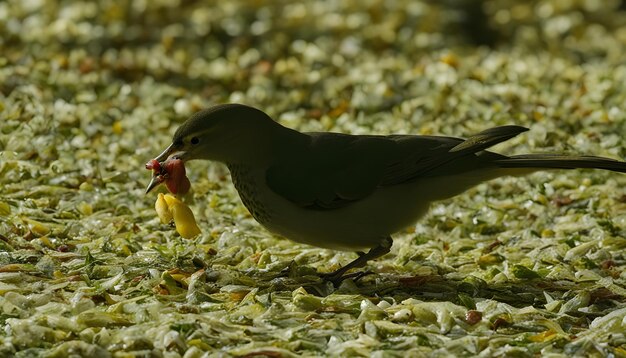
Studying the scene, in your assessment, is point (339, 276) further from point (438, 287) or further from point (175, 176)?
point (175, 176)

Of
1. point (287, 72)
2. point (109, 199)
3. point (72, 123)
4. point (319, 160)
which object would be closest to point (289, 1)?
point (287, 72)

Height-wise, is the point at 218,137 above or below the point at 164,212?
above

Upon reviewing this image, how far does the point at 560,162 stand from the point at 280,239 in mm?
1382

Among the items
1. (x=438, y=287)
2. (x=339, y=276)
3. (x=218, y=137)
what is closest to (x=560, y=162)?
(x=438, y=287)

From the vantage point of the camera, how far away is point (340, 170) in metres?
4.21

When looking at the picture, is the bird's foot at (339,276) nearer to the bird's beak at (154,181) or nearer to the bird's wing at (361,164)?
the bird's wing at (361,164)

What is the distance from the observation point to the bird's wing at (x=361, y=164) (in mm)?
4121

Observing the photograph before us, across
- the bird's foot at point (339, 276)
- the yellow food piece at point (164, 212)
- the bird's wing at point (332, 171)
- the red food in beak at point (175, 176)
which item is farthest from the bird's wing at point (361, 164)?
the yellow food piece at point (164, 212)

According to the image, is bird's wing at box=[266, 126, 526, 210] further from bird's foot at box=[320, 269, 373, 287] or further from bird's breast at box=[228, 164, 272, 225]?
bird's foot at box=[320, 269, 373, 287]

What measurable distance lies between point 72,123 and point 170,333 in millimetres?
2922

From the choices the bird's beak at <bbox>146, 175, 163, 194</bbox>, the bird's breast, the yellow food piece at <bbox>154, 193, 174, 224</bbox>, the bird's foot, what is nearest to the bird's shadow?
the bird's foot

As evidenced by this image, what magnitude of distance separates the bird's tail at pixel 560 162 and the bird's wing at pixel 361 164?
77mm

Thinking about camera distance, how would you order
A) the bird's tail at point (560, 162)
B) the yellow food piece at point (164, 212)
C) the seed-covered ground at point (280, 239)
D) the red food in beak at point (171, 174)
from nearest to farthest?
the seed-covered ground at point (280, 239) < the bird's tail at point (560, 162) < the red food in beak at point (171, 174) < the yellow food piece at point (164, 212)

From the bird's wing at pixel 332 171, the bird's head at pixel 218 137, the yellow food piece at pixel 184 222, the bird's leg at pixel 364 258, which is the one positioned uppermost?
the bird's head at pixel 218 137
